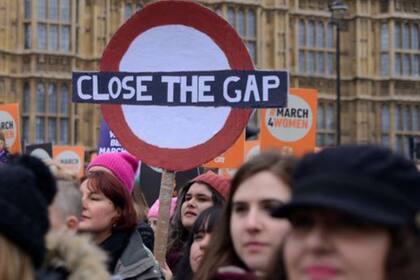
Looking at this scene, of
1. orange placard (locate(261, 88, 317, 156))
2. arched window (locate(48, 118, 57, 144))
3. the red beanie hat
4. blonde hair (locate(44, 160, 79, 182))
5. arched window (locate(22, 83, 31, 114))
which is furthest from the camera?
arched window (locate(48, 118, 57, 144))

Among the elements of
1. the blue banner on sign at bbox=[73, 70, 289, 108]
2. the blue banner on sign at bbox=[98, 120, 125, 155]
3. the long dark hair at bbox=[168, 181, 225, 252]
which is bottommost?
the long dark hair at bbox=[168, 181, 225, 252]

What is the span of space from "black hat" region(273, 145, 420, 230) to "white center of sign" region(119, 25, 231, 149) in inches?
76.3

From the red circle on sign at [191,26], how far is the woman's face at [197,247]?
37 centimetres

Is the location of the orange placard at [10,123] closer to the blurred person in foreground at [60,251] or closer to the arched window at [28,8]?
the blurred person in foreground at [60,251]

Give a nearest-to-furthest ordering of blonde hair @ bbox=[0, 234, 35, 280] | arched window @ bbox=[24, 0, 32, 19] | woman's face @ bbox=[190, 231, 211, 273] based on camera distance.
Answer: blonde hair @ bbox=[0, 234, 35, 280] < woman's face @ bbox=[190, 231, 211, 273] < arched window @ bbox=[24, 0, 32, 19]

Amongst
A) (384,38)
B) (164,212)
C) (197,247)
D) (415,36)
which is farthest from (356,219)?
(415,36)

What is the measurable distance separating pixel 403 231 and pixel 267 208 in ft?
1.99

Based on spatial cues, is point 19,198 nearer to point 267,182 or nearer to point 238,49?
point 267,182

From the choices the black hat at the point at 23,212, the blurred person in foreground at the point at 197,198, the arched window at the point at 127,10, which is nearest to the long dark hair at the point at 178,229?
the blurred person in foreground at the point at 197,198

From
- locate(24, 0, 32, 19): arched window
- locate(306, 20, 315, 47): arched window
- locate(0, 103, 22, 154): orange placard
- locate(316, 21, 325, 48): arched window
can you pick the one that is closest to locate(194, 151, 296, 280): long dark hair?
locate(0, 103, 22, 154): orange placard

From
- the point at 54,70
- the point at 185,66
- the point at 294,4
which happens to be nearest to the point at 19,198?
the point at 185,66

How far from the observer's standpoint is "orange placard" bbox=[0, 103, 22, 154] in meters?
10.4

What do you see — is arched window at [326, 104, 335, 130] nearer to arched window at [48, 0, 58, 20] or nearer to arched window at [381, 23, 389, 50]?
arched window at [381, 23, 389, 50]

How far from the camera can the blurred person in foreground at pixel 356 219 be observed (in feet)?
4.87
